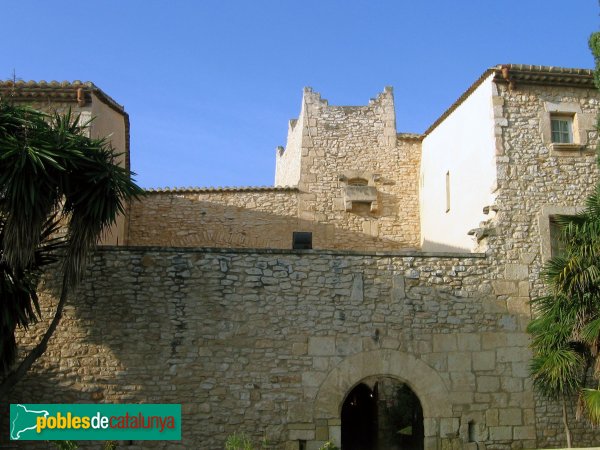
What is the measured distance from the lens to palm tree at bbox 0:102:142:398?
10.2 m

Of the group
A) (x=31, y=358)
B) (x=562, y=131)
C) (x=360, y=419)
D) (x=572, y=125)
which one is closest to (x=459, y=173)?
(x=562, y=131)

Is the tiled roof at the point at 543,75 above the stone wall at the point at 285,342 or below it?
above

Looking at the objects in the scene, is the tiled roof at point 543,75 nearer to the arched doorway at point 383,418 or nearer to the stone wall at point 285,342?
the stone wall at point 285,342

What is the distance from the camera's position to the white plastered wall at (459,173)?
539 inches

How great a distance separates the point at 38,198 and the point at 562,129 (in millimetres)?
9887

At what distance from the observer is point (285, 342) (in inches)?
485

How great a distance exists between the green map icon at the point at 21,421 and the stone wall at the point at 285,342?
0.25 metres

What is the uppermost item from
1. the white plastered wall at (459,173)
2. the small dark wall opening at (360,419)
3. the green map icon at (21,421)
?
the white plastered wall at (459,173)

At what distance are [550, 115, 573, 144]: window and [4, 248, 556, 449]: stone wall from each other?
331cm

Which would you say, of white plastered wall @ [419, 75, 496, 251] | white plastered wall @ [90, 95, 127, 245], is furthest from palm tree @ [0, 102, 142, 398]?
white plastered wall @ [419, 75, 496, 251]

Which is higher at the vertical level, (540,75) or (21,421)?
(540,75)

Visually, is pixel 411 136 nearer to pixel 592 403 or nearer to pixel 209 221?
pixel 209 221

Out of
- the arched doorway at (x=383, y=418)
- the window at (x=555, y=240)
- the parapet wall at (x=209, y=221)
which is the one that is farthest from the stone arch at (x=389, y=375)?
the parapet wall at (x=209, y=221)

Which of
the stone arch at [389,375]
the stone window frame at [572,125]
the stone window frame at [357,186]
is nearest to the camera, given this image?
the stone arch at [389,375]
